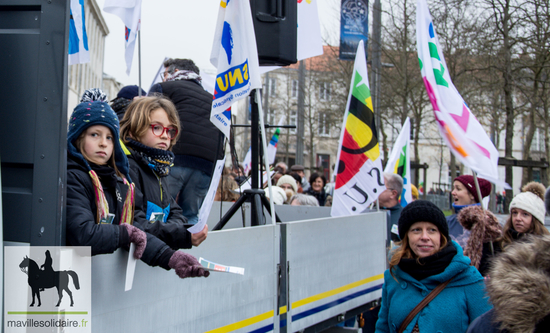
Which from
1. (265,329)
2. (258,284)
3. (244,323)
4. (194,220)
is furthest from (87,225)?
(194,220)

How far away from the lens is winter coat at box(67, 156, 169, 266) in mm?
2348

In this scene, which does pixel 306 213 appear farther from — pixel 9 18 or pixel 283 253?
pixel 9 18

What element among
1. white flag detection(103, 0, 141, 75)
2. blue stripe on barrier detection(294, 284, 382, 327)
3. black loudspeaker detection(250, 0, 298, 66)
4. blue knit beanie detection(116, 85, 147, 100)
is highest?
white flag detection(103, 0, 141, 75)

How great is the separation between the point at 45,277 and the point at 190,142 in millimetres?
2822

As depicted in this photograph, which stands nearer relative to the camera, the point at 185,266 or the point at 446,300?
the point at 185,266

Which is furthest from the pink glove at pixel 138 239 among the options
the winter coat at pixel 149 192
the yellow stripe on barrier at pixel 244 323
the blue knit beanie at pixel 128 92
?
the blue knit beanie at pixel 128 92

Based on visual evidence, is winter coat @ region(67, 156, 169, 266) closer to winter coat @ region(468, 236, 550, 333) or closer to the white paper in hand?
the white paper in hand

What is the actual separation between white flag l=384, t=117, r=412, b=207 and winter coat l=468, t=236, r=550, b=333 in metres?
6.89

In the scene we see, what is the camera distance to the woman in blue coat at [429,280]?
3.13 metres

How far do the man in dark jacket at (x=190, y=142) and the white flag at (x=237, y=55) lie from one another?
3.17 ft

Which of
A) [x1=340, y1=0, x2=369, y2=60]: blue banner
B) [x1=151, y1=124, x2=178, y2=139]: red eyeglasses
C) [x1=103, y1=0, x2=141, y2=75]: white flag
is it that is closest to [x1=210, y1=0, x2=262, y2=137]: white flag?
[x1=151, y1=124, x2=178, y2=139]: red eyeglasses

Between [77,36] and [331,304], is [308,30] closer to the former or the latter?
[77,36]

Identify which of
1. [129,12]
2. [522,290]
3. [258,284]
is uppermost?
[129,12]

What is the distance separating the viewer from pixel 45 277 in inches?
91.3
